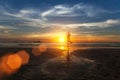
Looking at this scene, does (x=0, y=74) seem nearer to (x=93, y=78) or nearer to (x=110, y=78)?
(x=93, y=78)

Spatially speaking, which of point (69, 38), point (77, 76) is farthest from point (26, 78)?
point (69, 38)

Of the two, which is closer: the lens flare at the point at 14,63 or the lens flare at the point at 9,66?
the lens flare at the point at 9,66

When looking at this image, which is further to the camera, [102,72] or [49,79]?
[102,72]

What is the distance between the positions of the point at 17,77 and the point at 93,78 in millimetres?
7627

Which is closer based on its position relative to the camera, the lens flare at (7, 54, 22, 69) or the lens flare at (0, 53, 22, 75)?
the lens flare at (0, 53, 22, 75)

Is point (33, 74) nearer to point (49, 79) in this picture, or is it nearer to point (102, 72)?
point (49, 79)

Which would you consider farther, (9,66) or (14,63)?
(14,63)

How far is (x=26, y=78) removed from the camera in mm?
21359

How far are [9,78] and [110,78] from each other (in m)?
10.1

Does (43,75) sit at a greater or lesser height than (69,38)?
lesser

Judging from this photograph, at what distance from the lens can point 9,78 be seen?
832 inches

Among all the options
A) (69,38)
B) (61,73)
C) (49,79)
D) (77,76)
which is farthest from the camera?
(69,38)

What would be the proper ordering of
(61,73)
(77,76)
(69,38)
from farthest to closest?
(69,38)
(61,73)
(77,76)

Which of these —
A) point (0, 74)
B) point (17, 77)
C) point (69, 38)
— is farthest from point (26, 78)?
point (69, 38)
